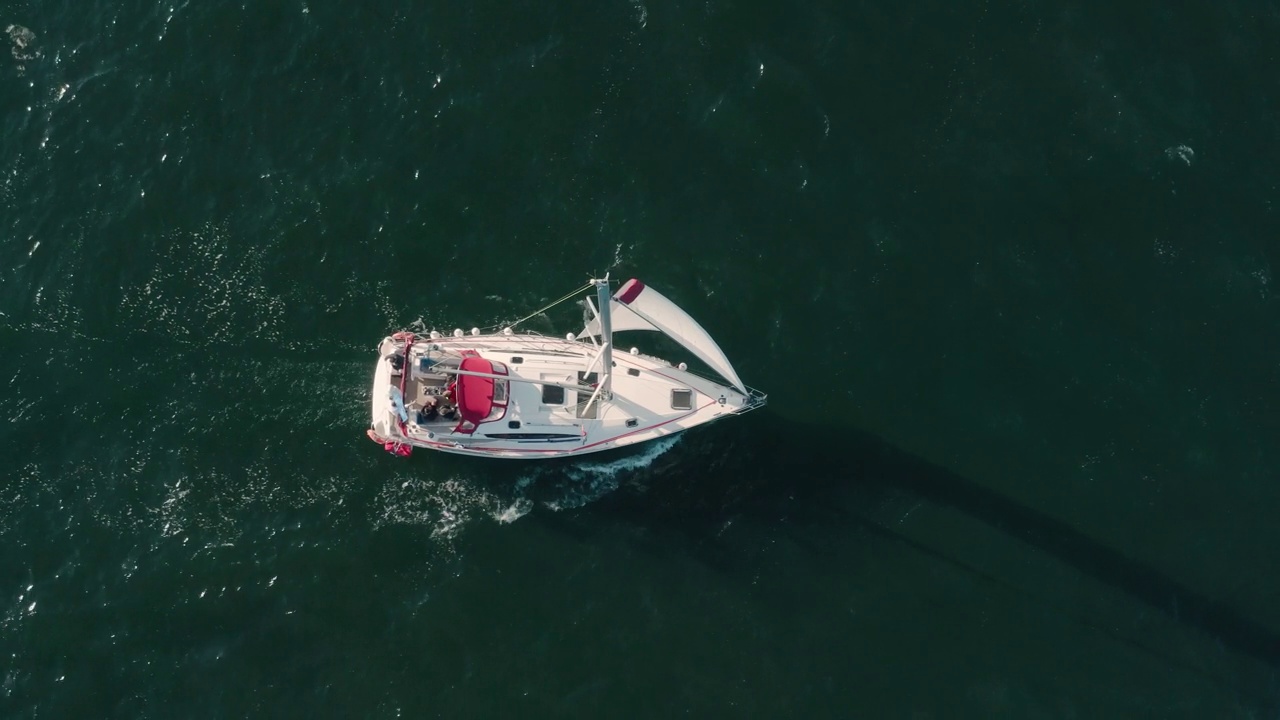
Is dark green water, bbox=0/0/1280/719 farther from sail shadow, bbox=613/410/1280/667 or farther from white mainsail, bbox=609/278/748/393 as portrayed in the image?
white mainsail, bbox=609/278/748/393

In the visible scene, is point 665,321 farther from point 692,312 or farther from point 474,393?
point 474,393

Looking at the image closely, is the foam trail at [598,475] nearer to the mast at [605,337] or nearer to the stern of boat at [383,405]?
the mast at [605,337]

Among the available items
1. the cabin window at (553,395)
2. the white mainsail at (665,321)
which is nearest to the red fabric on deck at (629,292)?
the white mainsail at (665,321)

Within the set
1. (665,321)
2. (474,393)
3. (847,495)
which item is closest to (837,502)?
(847,495)

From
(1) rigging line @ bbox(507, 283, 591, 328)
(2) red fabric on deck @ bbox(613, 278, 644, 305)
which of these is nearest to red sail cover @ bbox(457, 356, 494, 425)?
(1) rigging line @ bbox(507, 283, 591, 328)

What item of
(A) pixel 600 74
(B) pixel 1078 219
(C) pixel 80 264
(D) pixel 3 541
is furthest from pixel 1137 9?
(D) pixel 3 541

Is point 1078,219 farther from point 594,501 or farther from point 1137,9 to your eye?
point 594,501
